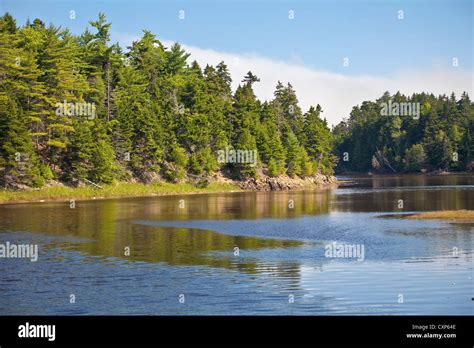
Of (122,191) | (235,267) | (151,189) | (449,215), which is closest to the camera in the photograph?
(235,267)

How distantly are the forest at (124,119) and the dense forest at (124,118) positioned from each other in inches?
9.3

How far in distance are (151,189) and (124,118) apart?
13636 millimetres

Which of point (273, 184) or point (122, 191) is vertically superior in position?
point (273, 184)

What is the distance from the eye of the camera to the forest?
93.8 metres

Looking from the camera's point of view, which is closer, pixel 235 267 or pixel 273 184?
pixel 235 267

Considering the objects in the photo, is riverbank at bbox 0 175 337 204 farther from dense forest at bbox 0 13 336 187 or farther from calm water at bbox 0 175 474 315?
calm water at bbox 0 175 474 315

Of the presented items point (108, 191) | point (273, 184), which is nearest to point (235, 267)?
point (108, 191)

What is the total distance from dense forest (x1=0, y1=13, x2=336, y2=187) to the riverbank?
188 centimetres

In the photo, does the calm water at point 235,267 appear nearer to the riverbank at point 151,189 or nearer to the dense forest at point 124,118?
the riverbank at point 151,189

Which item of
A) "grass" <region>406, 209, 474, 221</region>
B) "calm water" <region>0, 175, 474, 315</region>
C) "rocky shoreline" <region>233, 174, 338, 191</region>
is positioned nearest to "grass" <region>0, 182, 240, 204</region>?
"rocky shoreline" <region>233, 174, 338, 191</region>

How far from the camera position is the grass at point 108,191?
3425 inches

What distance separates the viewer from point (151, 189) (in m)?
114

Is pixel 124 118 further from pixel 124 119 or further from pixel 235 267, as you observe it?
pixel 235 267

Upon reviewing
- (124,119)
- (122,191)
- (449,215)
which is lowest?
(449,215)
